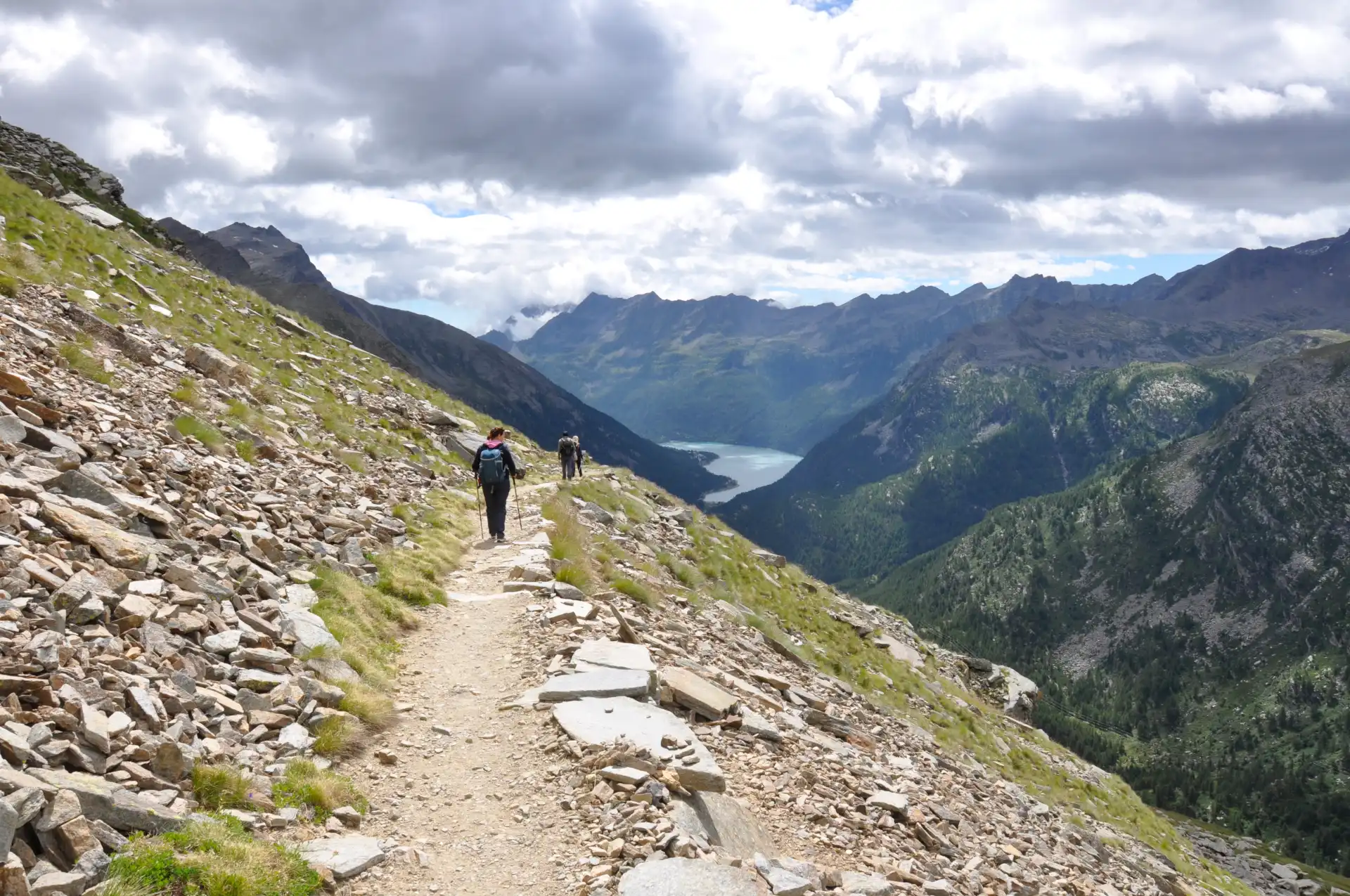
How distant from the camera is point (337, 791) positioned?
9.55 meters

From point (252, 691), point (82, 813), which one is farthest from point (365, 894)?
point (252, 691)

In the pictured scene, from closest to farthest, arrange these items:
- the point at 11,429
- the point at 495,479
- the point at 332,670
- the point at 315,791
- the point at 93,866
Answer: the point at 93,866
the point at 315,791
the point at 332,670
the point at 11,429
the point at 495,479

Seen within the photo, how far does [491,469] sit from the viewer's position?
79.8 feet

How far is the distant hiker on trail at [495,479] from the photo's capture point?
24328 mm

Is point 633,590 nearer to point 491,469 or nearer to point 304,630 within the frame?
point 491,469

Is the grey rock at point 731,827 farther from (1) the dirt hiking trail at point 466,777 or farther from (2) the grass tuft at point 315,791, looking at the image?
(2) the grass tuft at point 315,791

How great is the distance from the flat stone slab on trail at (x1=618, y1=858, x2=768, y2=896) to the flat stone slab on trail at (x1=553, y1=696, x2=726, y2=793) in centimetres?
193

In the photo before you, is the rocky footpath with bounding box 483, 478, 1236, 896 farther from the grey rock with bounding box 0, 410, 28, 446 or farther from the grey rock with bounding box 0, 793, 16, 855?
the grey rock with bounding box 0, 410, 28, 446

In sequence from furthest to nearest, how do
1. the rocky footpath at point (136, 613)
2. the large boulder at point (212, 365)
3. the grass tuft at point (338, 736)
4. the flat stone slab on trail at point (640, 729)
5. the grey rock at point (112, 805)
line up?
the large boulder at point (212, 365), the flat stone slab on trail at point (640, 729), the grass tuft at point (338, 736), the rocky footpath at point (136, 613), the grey rock at point (112, 805)

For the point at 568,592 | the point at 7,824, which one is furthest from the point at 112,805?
the point at 568,592

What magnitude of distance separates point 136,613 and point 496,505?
14.8 meters

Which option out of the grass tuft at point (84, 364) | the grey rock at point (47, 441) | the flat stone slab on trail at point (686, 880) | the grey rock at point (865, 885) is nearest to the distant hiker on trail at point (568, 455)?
the grass tuft at point (84, 364)

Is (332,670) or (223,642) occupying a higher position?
(223,642)

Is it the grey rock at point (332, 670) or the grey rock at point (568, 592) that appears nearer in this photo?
the grey rock at point (332, 670)
